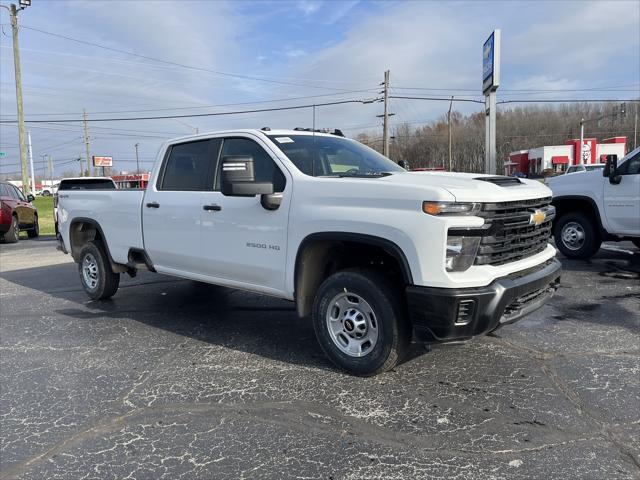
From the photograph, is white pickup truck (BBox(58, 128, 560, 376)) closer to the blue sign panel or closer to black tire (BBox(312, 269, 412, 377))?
black tire (BBox(312, 269, 412, 377))

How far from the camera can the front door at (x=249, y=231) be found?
4391mm

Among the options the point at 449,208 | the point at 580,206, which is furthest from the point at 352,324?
the point at 580,206

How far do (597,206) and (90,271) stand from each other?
7701 mm

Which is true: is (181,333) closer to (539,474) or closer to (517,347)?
(517,347)

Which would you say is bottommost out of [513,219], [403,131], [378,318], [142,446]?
[142,446]

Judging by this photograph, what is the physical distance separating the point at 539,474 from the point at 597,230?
6863 millimetres

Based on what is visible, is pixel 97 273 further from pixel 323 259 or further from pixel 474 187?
pixel 474 187

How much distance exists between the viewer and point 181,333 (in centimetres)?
543

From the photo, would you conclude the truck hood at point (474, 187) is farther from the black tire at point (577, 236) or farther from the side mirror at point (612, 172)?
the black tire at point (577, 236)

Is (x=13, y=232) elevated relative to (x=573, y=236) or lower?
lower

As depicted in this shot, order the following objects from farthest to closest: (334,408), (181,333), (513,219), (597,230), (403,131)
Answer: (403,131) < (597,230) < (181,333) < (513,219) < (334,408)

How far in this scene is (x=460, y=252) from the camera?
349 centimetres

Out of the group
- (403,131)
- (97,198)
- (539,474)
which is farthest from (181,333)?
(403,131)

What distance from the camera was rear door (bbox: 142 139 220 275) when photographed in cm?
517
